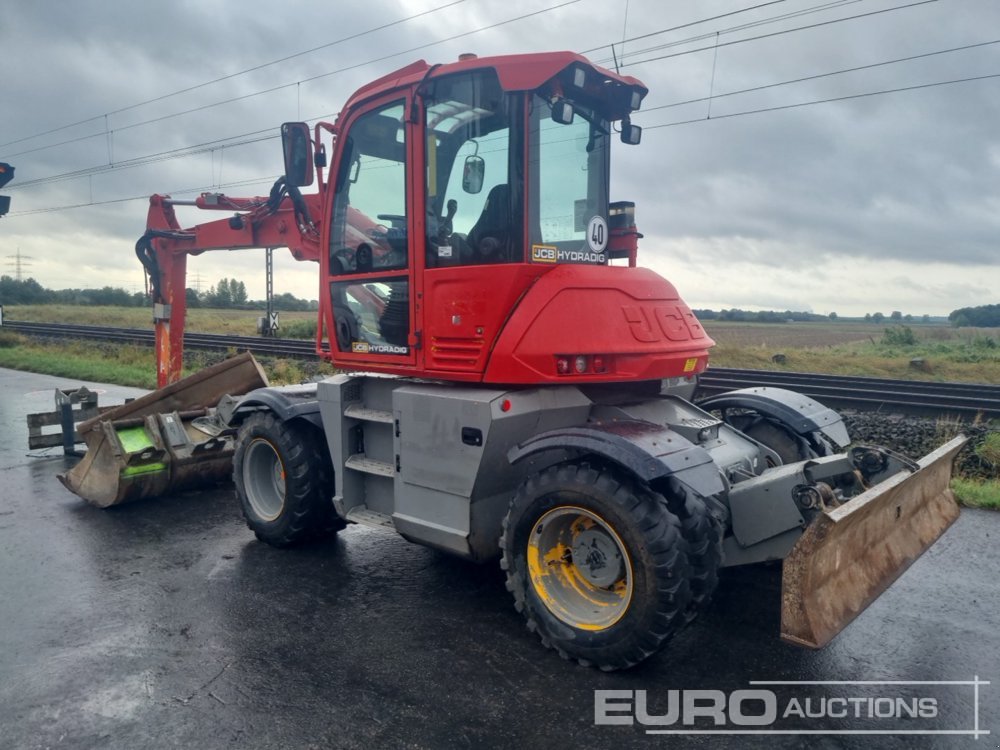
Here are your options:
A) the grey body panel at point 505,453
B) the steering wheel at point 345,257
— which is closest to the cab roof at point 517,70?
the steering wheel at point 345,257

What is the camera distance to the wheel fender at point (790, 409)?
17.9 ft

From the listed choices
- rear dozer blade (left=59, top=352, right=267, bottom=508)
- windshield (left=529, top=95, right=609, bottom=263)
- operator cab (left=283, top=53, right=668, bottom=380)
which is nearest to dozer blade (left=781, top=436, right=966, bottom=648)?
operator cab (left=283, top=53, right=668, bottom=380)

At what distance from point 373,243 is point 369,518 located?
1957 mm

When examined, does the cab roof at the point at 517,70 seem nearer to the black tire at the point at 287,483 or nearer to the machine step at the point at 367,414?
the machine step at the point at 367,414

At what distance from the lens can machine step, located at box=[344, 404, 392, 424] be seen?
5.10m

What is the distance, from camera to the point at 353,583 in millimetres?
5059

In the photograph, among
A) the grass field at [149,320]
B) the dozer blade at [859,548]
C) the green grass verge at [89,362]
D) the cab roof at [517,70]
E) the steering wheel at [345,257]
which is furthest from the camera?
the grass field at [149,320]

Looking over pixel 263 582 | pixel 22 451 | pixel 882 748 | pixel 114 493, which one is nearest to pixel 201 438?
pixel 114 493

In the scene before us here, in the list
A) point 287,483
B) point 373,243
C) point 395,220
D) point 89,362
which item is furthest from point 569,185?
point 89,362

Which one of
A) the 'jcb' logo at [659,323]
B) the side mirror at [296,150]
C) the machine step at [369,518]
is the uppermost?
the side mirror at [296,150]

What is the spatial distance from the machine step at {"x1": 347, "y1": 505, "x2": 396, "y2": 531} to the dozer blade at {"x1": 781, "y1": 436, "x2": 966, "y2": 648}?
8.77ft

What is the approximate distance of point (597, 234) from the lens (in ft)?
16.0

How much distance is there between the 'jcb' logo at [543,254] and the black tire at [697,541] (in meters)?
1.54

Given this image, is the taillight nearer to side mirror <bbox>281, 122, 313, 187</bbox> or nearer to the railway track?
side mirror <bbox>281, 122, 313, 187</bbox>
